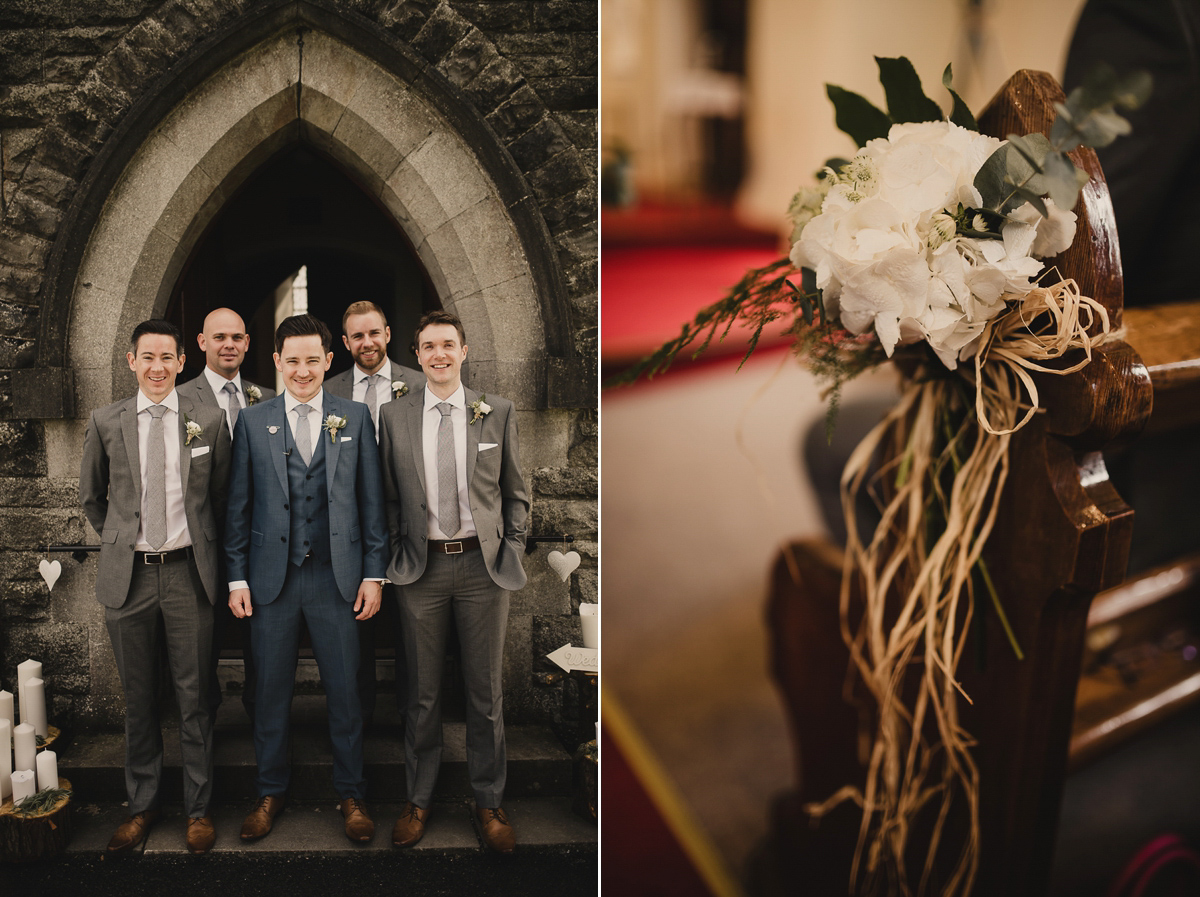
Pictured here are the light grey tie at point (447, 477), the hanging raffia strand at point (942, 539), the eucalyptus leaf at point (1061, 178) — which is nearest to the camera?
the eucalyptus leaf at point (1061, 178)

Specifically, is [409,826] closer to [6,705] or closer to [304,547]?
[304,547]

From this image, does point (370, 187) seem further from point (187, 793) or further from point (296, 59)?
point (187, 793)

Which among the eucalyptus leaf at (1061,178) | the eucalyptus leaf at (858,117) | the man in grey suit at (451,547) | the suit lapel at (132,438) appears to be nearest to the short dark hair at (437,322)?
the man in grey suit at (451,547)

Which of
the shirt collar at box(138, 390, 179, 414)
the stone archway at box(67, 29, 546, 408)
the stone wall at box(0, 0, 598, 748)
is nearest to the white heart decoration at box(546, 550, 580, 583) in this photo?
the stone wall at box(0, 0, 598, 748)

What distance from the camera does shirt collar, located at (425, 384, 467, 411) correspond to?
1292mm

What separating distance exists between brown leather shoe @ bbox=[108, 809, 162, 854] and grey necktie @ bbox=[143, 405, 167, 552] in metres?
0.47

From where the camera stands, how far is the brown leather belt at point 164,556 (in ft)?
3.94

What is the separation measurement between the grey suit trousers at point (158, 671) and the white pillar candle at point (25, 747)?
0.50 feet

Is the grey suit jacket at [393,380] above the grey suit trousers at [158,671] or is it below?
above

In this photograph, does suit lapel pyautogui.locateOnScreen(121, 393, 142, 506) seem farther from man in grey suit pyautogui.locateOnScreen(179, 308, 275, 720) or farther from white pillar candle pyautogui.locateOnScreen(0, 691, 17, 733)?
white pillar candle pyautogui.locateOnScreen(0, 691, 17, 733)

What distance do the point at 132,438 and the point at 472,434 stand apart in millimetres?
583

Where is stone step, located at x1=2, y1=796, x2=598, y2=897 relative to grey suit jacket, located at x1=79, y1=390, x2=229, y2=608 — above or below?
below

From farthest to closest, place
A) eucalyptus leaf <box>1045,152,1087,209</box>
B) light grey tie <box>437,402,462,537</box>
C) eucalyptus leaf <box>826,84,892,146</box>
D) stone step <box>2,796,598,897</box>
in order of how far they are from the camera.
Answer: light grey tie <box>437,402,462,537</box> → stone step <box>2,796,598,897</box> → eucalyptus leaf <box>826,84,892,146</box> → eucalyptus leaf <box>1045,152,1087,209</box>

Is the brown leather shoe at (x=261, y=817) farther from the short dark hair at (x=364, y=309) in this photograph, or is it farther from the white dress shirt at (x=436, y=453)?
the short dark hair at (x=364, y=309)
